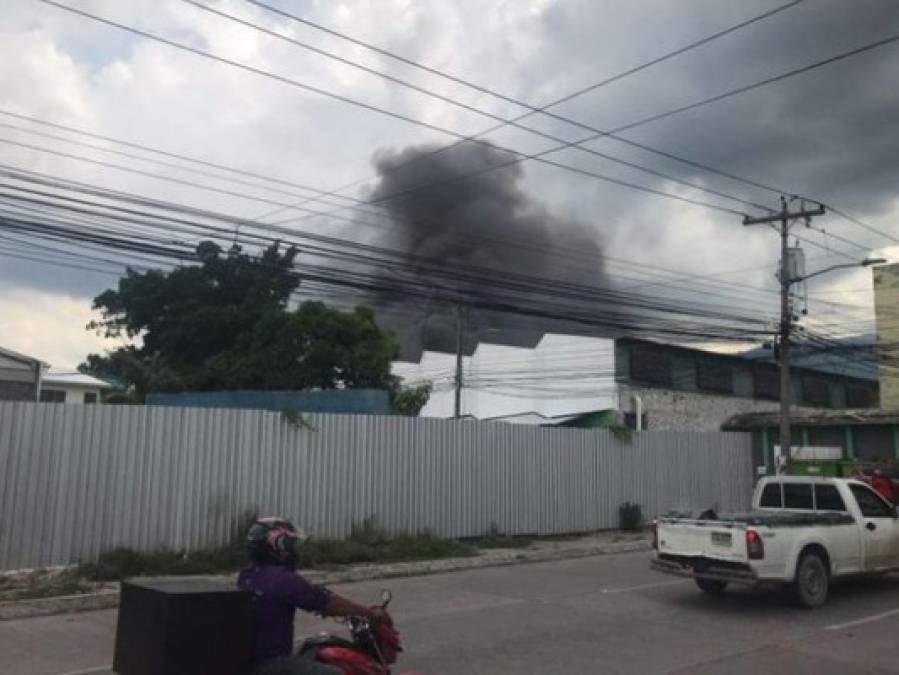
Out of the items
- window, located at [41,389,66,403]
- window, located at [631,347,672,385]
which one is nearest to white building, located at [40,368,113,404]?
window, located at [41,389,66,403]

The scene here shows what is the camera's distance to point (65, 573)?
11.5 m

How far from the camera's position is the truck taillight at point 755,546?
10117 mm

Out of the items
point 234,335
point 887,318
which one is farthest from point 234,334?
point 887,318

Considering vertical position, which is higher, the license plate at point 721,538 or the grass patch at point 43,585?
the license plate at point 721,538

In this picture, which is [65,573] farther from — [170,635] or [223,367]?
[223,367]

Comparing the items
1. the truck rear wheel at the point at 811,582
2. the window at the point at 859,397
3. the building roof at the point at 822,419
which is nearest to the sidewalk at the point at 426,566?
the truck rear wheel at the point at 811,582

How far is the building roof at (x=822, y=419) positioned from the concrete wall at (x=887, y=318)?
19.9 m

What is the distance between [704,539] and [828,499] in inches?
87.5

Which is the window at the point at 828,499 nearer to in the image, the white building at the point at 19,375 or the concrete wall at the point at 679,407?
the concrete wall at the point at 679,407

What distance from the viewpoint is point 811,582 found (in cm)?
1047

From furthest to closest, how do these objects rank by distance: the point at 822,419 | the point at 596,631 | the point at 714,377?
the point at 714,377, the point at 822,419, the point at 596,631

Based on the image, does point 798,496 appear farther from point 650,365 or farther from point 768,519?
point 650,365

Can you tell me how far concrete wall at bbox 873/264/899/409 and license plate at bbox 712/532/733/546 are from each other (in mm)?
40684

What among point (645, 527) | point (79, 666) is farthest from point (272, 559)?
point (645, 527)
